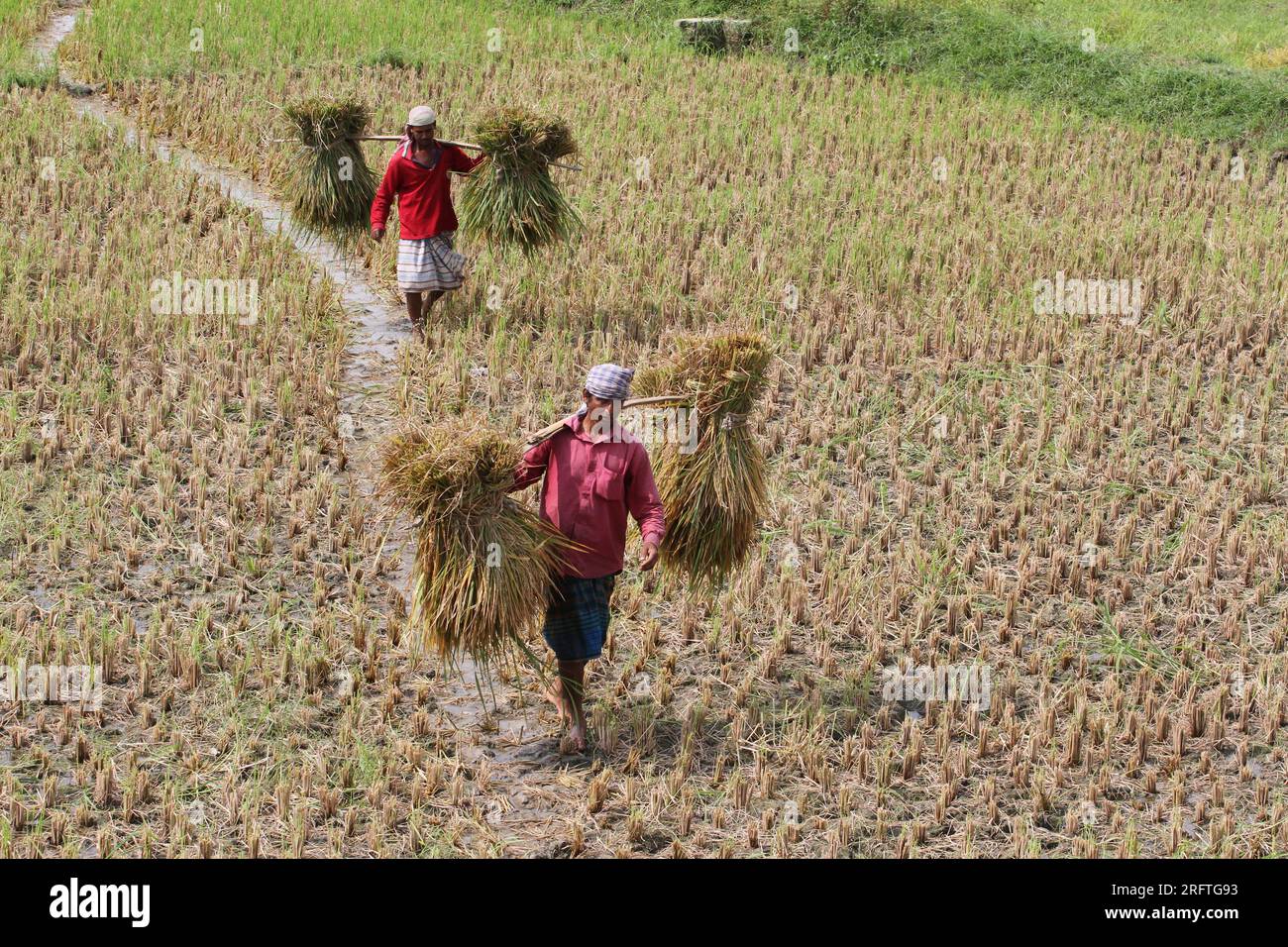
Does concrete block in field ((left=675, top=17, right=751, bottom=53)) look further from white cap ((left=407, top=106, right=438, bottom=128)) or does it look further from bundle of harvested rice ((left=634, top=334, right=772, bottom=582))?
bundle of harvested rice ((left=634, top=334, right=772, bottom=582))

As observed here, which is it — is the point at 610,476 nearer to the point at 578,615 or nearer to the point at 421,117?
the point at 578,615

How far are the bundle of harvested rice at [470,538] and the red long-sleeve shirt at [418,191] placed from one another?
3053mm

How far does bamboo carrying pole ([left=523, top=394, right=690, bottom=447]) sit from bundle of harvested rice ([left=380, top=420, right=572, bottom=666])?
0.38 feet

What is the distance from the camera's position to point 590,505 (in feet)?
16.0

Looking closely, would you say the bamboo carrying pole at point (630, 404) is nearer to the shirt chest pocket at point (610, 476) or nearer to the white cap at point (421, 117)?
the shirt chest pocket at point (610, 476)

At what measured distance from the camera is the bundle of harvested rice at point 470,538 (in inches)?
186

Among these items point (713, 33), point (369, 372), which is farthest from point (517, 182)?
point (713, 33)

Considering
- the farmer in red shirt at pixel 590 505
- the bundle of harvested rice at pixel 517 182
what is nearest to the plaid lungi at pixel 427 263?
the bundle of harvested rice at pixel 517 182

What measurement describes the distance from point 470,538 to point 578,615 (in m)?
0.44

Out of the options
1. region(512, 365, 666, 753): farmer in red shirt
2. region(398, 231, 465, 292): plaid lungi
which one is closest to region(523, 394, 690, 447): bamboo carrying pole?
region(512, 365, 666, 753): farmer in red shirt

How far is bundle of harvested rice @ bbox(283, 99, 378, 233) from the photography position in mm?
8062

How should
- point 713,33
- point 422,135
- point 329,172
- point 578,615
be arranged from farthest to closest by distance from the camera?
point 713,33 < point 329,172 < point 422,135 < point 578,615

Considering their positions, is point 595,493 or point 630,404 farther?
point 630,404

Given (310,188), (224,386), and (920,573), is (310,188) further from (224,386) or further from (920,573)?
(920,573)
